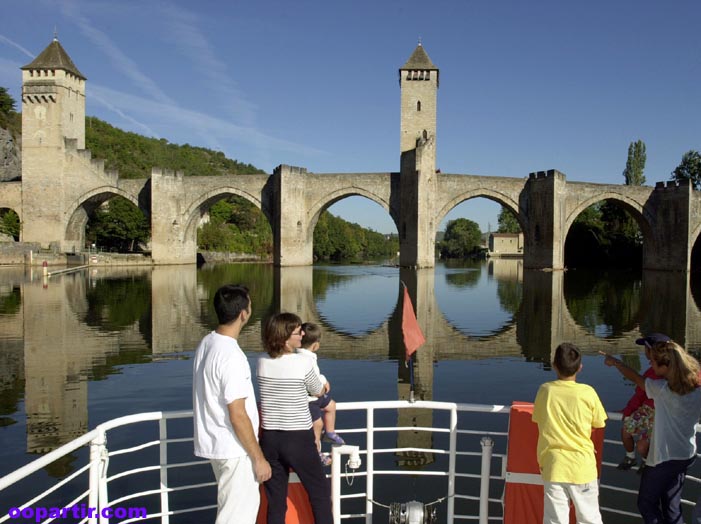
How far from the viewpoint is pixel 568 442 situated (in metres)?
2.83

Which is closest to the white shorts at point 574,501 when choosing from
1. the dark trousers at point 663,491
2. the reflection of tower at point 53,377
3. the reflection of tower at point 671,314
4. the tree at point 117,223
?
the dark trousers at point 663,491

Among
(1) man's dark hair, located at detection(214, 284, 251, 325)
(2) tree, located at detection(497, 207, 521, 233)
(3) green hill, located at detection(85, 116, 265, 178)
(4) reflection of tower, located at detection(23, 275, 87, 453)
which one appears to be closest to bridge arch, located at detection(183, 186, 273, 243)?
(4) reflection of tower, located at detection(23, 275, 87, 453)

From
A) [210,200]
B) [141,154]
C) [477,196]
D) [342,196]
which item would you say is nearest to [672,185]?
[477,196]

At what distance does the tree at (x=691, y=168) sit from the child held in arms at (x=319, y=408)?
182 ft

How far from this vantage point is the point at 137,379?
26.3 ft

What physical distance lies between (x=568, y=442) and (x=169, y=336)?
9874 millimetres

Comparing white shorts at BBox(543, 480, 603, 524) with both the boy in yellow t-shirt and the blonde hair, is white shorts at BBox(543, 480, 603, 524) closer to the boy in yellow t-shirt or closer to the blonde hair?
the boy in yellow t-shirt

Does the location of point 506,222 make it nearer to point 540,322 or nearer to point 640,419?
point 540,322

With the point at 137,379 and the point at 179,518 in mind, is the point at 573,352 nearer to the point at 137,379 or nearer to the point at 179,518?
the point at 179,518

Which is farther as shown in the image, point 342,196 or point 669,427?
point 342,196

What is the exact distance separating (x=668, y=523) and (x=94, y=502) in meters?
2.86

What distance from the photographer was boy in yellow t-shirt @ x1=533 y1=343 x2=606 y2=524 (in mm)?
2844

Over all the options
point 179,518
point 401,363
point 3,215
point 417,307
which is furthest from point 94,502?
point 3,215

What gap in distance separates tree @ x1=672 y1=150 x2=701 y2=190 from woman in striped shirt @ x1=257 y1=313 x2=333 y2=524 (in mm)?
55903
